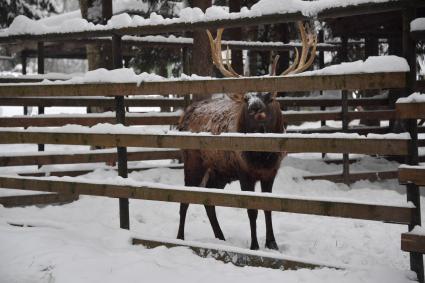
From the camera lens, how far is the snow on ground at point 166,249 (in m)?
3.91

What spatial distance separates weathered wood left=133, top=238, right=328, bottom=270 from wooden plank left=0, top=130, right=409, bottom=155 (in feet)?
2.94

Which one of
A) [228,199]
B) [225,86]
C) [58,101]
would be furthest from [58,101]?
[228,199]

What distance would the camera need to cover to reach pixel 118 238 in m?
4.84

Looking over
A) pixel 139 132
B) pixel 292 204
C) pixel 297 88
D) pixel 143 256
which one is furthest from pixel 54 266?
pixel 297 88

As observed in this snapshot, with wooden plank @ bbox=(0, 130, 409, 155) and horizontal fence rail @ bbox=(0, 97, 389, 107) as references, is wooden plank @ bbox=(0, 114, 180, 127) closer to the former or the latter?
horizontal fence rail @ bbox=(0, 97, 389, 107)

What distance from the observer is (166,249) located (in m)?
4.60

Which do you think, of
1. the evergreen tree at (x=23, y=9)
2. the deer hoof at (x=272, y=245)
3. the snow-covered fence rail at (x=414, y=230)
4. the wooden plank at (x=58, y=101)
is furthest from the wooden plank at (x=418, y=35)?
the evergreen tree at (x=23, y=9)

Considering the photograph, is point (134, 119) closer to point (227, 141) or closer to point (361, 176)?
point (361, 176)

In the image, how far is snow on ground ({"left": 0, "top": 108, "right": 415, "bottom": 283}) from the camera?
391 centimetres

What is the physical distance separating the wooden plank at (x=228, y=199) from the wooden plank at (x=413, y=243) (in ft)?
0.39

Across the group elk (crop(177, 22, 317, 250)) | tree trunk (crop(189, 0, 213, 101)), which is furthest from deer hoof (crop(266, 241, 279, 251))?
tree trunk (crop(189, 0, 213, 101))

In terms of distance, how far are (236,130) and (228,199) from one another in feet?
6.31

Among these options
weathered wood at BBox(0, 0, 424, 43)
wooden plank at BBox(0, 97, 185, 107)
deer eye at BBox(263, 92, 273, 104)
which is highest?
weathered wood at BBox(0, 0, 424, 43)

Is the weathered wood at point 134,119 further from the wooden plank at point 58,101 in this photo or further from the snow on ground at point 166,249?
the snow on ground at point 166,249
